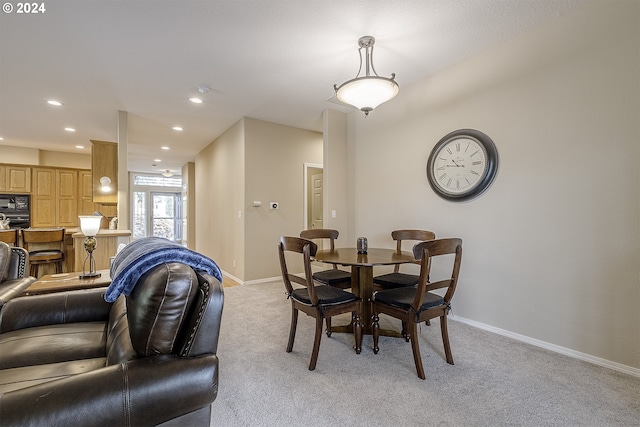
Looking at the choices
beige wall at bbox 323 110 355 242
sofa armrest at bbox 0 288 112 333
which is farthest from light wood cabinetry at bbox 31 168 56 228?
Answer: beige wall at bbox 323 110 355 242

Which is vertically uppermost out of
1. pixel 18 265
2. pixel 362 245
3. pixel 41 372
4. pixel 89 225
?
pixel 89 225

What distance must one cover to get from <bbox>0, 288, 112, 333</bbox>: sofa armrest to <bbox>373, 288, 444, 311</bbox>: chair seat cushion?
1857 millimetres

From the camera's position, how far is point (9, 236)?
4227 mm

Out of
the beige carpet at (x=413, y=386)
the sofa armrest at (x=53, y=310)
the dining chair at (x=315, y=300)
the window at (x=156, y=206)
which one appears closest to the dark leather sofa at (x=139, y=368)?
the sofa armrest at (x=53, y=310)

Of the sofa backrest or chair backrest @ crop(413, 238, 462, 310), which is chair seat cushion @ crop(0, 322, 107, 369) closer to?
the sofa backrest

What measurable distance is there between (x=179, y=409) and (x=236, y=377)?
42.6 inches

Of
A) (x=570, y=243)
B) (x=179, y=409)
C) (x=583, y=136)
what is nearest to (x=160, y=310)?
(x=179, y=409)

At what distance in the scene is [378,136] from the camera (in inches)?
154

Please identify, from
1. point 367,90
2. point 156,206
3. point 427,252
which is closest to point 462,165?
point 367,90

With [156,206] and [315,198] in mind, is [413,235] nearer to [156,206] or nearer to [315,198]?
[315,198]

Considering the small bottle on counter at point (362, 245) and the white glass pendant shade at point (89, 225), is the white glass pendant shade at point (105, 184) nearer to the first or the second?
the white glass pendant shade at point (89, 225)

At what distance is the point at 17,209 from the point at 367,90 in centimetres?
781

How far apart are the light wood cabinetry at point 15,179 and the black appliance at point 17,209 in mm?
128

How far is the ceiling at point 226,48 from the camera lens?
2248mm
